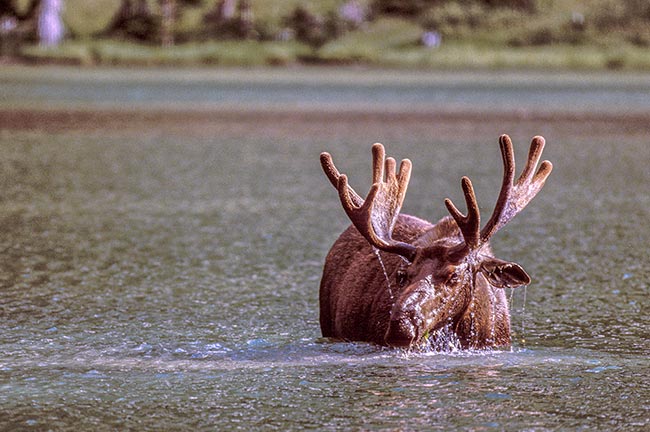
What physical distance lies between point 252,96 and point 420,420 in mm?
25687

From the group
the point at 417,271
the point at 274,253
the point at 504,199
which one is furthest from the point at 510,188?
the point at 274,253

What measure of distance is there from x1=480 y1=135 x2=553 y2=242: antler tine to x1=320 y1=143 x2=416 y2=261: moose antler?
0.44m

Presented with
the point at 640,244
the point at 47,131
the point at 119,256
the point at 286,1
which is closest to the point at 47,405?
the point at 119,256

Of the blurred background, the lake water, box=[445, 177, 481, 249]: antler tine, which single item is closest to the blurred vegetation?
the blurred background

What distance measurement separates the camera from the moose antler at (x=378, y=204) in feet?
23.9

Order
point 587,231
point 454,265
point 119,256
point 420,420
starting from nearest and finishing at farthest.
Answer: point 420,420, point 454,265, point 119,256, point 587,231

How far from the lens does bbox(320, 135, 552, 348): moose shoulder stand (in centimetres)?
690

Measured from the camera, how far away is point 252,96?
104 feet

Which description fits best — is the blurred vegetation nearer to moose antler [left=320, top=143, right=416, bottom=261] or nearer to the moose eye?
moose antler [left=320, top=143, right=416, bottom=261]

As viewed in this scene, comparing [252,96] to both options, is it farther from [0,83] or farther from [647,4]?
[647,4]

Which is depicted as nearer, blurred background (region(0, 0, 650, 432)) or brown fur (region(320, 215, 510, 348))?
blurred background (region(0, 0, 650, 432))

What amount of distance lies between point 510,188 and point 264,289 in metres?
2.65

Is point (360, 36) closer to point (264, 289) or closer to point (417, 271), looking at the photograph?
point (264, 289)

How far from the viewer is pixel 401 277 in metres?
7.13
